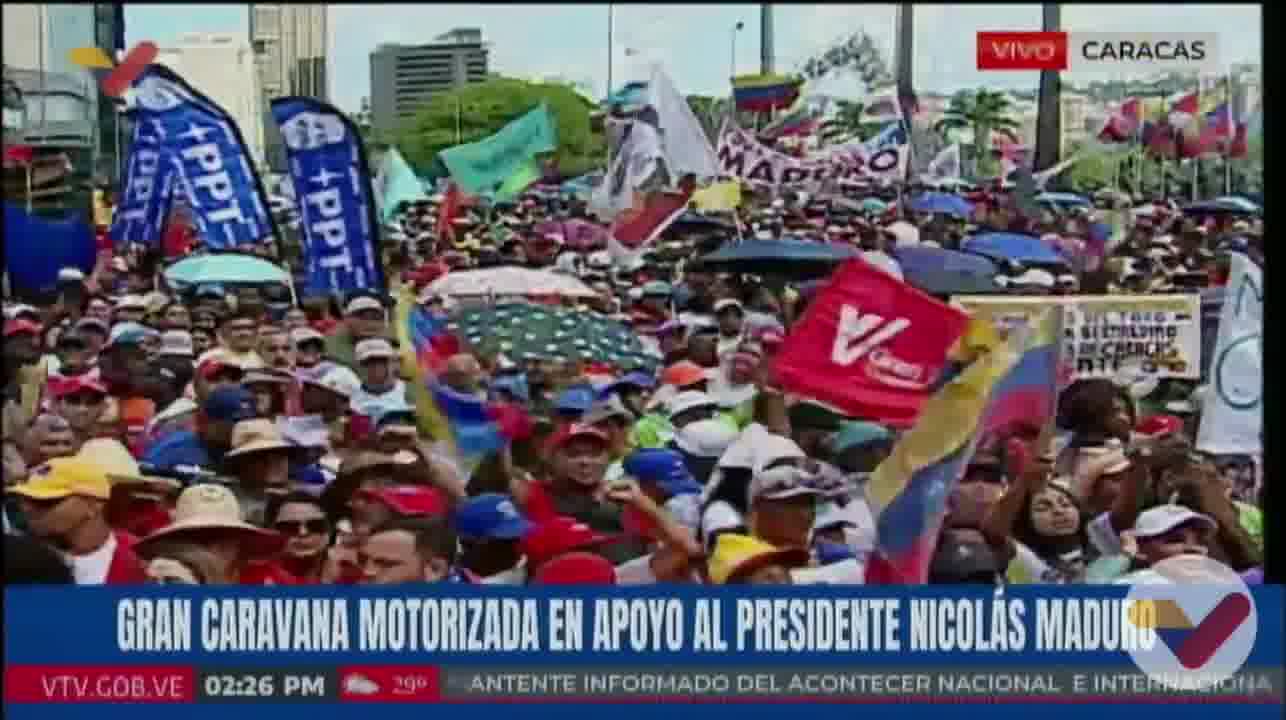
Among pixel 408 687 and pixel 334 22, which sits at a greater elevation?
pixel 334 22

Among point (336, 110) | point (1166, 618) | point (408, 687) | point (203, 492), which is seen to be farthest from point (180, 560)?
point (1166, 618)

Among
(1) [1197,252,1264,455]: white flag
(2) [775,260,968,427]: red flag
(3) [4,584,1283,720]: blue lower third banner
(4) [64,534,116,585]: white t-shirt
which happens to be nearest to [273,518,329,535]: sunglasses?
(3) [4,584,1283,720]: blue lower third banner

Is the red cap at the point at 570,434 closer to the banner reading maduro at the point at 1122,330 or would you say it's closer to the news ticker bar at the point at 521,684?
the news ticker bar at the point at 521,684

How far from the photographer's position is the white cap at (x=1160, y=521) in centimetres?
521

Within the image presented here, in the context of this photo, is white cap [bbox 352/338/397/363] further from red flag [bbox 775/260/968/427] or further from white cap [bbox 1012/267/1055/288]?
white cap [bbox 1012/267/1055/288]

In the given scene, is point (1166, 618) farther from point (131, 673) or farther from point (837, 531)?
point (131, 673)

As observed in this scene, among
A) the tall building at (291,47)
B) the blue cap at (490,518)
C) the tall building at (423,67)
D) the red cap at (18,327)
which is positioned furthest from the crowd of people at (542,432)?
the tall building at (291,47)

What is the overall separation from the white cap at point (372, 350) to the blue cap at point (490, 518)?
363mm

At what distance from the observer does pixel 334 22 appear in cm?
512

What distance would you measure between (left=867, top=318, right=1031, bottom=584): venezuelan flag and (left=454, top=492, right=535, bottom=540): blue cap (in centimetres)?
77

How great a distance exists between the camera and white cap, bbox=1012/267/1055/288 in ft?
16.9

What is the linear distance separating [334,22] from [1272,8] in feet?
6.57

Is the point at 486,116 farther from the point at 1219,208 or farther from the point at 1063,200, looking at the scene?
the point at 1219,208

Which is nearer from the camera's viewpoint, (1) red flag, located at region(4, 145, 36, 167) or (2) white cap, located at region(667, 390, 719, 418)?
(1) red flag, located at region(4, 145, 36, 167)
